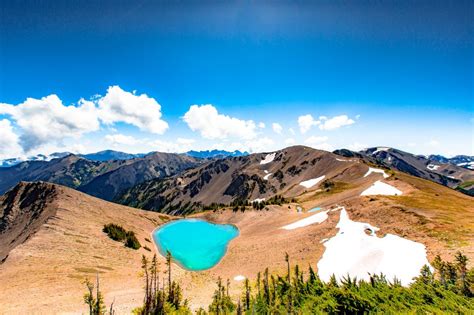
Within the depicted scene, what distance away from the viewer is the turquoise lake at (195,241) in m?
83.4

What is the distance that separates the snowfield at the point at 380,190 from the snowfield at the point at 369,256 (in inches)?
1692

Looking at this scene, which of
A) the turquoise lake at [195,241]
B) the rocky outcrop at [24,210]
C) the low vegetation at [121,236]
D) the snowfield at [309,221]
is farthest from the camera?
the snowfield at [309,221]

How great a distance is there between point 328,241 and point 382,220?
15048 mm

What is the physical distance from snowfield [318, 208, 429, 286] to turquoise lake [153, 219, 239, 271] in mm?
35313

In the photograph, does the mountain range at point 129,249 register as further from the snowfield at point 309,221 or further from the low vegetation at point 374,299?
the low vegetation at point 374,299

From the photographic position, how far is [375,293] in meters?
28.8

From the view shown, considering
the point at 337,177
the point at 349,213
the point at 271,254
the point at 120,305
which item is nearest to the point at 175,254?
the point at 271,254

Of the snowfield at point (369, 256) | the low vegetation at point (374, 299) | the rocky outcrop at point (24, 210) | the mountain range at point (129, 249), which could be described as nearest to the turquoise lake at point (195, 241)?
the mountain range at point (129, 249)

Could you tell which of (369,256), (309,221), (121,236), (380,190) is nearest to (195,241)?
(121,236)

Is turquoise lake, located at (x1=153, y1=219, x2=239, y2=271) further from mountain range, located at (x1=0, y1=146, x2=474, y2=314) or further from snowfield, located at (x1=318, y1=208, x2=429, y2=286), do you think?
snowfield, located at (x1=318, y1=208, x2=429, y2=286)

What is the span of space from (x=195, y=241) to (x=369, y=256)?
71283 mm

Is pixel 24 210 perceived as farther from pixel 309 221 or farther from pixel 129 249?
pixel 309 221

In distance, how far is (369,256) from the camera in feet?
175

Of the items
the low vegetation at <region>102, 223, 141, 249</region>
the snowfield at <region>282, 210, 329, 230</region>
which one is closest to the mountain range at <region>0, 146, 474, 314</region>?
the snowfield at <region>282, 210, 329, 230</region>
